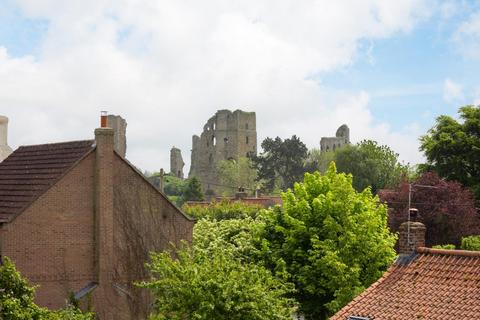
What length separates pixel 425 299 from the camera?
70.6 feet

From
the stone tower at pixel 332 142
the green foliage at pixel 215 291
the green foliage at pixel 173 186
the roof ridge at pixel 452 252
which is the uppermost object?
the stone tower at pixel 332 142

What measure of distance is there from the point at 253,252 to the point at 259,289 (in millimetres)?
9781

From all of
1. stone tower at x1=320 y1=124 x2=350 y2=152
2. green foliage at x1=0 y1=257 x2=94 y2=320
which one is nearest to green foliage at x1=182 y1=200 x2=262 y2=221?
green foliage at x1=0 y1=257 x2=94 y2=320

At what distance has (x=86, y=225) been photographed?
30031 mm

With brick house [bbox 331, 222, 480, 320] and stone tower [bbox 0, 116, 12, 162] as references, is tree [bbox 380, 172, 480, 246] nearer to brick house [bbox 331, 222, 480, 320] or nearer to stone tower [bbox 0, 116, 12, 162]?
stone tower [bbox 0, 116, 12, 162]

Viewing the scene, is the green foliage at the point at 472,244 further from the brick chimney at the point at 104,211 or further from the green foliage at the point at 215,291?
the brick chimney at the point at 104,211

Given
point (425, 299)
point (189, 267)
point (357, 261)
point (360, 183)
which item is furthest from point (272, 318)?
point (360, 183)

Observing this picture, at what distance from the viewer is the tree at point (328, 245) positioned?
30203mm

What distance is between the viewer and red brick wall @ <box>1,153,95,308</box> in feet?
93.7

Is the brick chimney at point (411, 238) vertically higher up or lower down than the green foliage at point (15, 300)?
higher up

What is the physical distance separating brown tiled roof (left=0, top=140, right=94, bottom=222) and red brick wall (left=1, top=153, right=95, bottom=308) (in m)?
0.30

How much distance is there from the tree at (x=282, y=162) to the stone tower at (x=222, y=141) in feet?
63.8

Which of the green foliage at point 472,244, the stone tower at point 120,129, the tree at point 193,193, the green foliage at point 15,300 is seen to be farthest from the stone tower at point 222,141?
the green foliage at point 15,300

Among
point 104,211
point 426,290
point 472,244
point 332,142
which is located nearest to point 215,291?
point 426,290
